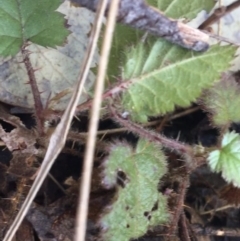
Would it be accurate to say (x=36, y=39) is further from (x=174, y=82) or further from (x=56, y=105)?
(x=174, y=82)

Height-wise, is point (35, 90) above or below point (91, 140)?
above

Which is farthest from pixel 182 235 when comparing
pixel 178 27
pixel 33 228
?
pixel 178 27

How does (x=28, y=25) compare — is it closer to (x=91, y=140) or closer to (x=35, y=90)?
(x=35, y=90)

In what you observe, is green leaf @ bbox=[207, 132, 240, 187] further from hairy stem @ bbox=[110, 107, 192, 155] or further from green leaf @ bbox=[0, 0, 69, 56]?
green leaf @ bbox=[0, 0, 69, 56]

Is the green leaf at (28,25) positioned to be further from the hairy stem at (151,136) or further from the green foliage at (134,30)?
the hairy stem at (151,136)

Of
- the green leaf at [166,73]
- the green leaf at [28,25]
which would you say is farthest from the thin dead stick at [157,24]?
the green leaf at [28,25]

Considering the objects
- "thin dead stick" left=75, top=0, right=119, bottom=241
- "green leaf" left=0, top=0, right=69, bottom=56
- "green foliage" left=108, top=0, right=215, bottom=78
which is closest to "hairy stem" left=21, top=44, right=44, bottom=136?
"green leaf" left=0, top=0, right=69, bottom=56

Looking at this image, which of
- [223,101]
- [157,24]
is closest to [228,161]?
[223,101]
